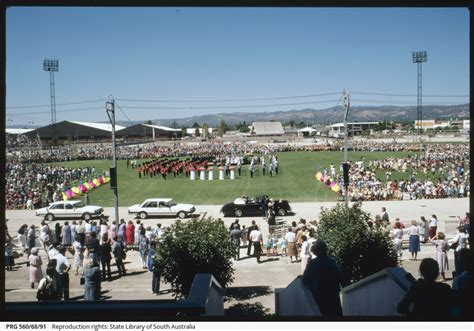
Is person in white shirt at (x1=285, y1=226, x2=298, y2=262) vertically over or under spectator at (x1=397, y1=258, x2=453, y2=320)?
under

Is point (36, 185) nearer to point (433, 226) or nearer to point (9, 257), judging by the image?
point (9, 257)

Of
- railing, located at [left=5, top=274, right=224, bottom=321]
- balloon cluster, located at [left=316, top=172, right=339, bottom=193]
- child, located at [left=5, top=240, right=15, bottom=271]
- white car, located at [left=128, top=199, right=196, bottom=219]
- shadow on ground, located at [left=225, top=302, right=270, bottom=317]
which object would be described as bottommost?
shadow on ground, located at [left=225, top=302, right=270, bottom=317]

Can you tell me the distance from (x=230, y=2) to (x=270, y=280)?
9.17 metres

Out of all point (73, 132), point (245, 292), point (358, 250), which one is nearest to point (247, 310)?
point (245, 292)

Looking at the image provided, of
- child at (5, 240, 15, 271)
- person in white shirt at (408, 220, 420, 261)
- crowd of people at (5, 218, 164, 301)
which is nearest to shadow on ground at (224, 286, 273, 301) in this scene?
crowd of people at (5, 218, 164, 301)

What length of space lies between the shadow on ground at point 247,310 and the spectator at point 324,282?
15.0ft

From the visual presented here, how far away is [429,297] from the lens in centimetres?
395

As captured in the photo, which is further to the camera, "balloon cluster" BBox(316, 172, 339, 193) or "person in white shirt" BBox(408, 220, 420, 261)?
"balloon cluster" BBox(316, 172, 339, 193)

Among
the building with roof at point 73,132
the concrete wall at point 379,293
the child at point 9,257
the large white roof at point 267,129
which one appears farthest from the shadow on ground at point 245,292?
the large white roof at point 267,129

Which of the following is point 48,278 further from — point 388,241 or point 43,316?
point 388,241

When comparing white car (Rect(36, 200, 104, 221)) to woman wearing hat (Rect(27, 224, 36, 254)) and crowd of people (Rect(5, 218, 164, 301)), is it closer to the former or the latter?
crowd of people (Rect(5, 218, 164, 301))

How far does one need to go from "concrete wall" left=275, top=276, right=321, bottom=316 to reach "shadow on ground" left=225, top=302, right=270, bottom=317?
1.73m

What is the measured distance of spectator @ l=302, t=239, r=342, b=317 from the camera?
16.9ft

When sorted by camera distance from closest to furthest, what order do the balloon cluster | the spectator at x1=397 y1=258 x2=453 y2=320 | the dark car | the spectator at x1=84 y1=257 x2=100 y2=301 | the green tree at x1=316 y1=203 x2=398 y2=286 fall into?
the spectator at x1=397 y1=258 x2=453 y2=320 < the spectator at x1=84 y1=257 x2=100 y2=301 < the green tree at x1=316 y1=203 x2=398 y2=286 < the dark car < the balloon cluster
